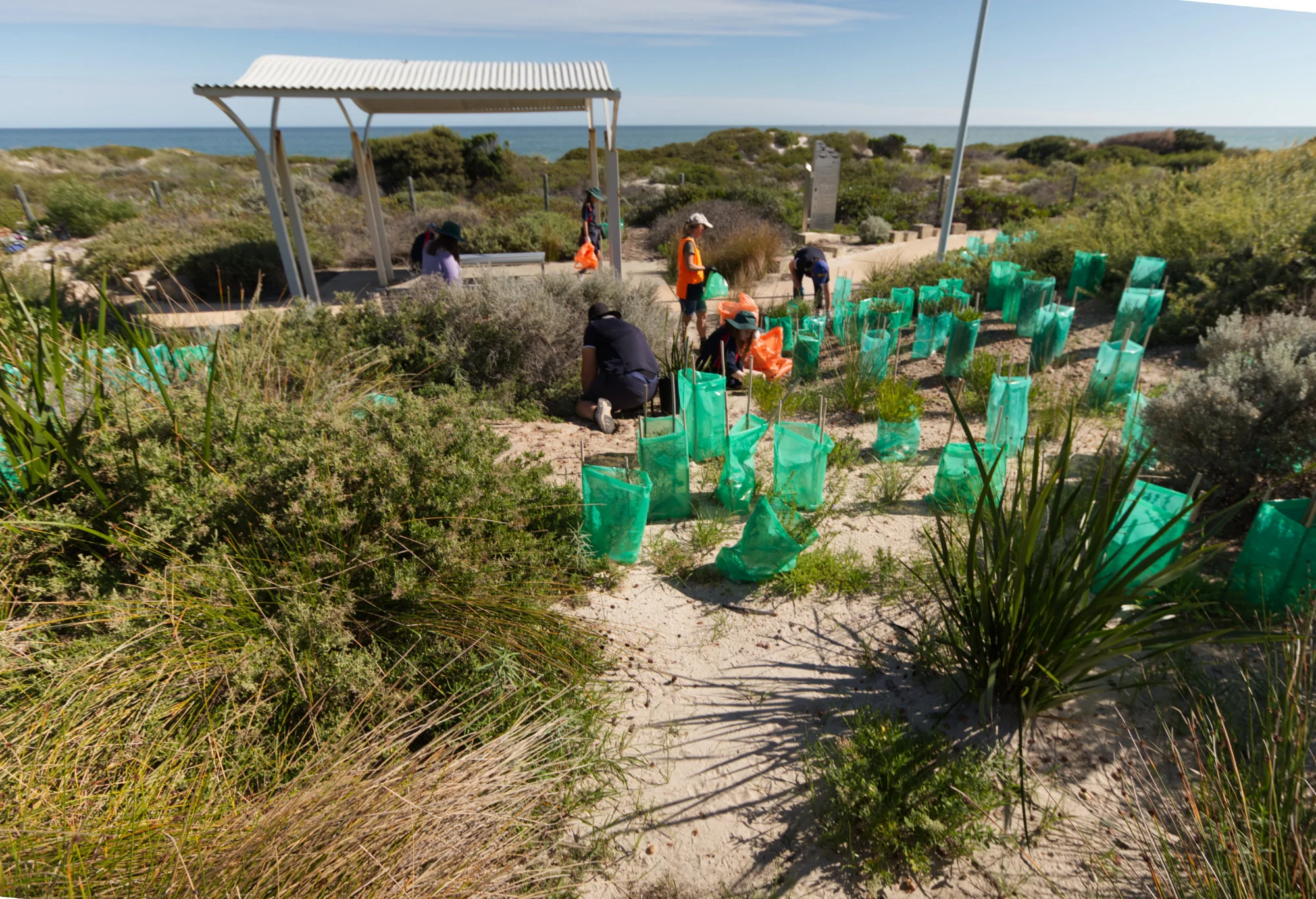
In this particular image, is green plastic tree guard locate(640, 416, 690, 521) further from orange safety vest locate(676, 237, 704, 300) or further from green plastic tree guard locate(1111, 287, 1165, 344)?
green plastic tree guard locate(1111, 287, 1165, 344)

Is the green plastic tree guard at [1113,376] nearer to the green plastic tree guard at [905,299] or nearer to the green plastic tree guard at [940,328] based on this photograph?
the green plastic tree guard at [940,328]

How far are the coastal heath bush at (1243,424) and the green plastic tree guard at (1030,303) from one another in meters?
Answer: 2.87

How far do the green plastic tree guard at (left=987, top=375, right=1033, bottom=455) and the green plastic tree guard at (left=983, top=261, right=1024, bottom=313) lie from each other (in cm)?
355

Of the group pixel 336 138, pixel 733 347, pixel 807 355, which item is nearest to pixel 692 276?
pixel 733 347

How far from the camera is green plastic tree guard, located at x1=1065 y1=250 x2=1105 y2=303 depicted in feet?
25.5

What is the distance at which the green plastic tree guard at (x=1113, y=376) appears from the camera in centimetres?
487

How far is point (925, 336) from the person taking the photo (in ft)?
21.3

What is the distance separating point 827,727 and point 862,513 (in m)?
1.70

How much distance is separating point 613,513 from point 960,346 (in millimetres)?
4043

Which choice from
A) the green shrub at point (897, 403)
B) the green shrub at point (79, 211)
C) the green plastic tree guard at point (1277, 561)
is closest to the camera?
the green plastic tree guard at point (1277, 561)

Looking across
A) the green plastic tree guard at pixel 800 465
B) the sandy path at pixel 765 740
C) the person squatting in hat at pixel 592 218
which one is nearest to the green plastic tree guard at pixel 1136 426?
the sandy path at pixel 765 740

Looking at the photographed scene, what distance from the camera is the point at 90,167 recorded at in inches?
1054

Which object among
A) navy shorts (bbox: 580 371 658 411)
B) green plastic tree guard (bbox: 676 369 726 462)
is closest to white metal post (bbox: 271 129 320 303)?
navy shorts (bbox: 580 371 658 411)

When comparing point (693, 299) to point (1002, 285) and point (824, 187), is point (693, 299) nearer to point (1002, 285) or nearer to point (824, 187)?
point (1002, 285)
